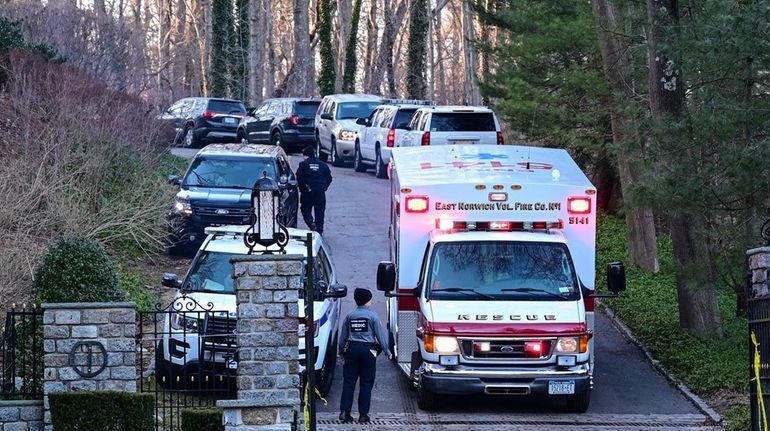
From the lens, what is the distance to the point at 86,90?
23859 millimetres

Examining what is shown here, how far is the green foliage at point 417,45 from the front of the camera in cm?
4581

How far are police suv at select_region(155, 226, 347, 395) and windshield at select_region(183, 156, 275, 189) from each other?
6735 mm

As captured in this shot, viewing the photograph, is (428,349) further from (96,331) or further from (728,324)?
(728,324)

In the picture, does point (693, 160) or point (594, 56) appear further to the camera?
point (594, 56)

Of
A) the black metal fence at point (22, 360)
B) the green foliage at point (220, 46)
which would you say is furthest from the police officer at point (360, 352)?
the green foliage at point (220, 46)

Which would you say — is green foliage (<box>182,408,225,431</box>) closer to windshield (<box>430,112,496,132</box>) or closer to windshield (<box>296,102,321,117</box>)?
windshield (<box>430,112,496,132</box>)

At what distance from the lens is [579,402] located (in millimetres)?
13625

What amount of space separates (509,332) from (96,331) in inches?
183

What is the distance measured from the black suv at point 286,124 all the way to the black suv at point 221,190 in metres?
13.6

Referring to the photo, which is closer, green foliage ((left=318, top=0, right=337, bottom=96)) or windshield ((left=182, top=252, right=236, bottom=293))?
windshield ((left=182, top=252, right=236, bottom=293))

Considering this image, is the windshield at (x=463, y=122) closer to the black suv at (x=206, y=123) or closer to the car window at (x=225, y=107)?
the black suv at (x=206, y=123)

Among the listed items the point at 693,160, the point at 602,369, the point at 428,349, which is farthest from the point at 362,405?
the point at 693,160

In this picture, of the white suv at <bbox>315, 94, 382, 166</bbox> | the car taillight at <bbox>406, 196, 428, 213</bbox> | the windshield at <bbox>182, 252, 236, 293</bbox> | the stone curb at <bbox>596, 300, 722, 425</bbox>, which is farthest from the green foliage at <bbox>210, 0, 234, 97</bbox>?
the car taillight at <bbox>406, 196, 428, 213</bbox>

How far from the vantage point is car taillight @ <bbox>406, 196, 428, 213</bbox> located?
45.7ft
